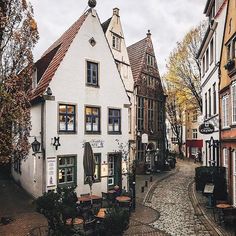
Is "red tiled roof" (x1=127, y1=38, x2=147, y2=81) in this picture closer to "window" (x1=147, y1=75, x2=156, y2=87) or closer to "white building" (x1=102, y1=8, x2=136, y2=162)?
"window" (x1=147, y1=75, x2=156, y2=87)

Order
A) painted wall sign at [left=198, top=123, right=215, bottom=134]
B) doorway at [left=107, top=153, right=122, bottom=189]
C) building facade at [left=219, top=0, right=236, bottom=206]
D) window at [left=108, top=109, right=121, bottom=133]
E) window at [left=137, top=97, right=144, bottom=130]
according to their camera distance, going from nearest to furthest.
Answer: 1. building facade at [left=219, top=0, right=236, bottom=206]
2. painted wall sign at [left=198, top=123, right=215, bottom=134]
3. window at [left=108, top=109, right=121, bottom=133]
4. doorway at [left=107, top=153, right=122, bottom=189]
5. window at [left=137, top=97, right=144, bottom=130]

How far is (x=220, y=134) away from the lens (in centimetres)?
1773

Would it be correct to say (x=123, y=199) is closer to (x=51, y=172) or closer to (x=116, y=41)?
(x=51, y=172)

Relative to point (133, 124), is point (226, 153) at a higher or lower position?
lower

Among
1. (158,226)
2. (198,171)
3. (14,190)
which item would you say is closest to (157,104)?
(198,171)

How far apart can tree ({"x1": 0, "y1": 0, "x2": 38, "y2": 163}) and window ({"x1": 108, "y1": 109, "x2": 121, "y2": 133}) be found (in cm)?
661

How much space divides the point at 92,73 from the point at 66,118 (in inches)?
138

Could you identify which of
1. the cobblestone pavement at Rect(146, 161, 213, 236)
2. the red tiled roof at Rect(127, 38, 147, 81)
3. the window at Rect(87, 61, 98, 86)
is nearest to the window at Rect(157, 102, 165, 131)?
the red tiled roof at Rect(127, 38, 147, 81)

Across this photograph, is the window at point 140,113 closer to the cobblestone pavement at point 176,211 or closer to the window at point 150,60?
the window at point 150,60

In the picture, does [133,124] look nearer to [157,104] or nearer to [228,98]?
[157,104]

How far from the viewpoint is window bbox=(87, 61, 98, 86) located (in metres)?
17.9

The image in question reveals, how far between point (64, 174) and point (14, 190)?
19.3ft

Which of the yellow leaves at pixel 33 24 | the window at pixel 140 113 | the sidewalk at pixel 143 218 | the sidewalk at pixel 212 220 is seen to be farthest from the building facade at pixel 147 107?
the yellow leaves at pixel 33 24

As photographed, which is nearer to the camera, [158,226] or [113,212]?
[113,212]
